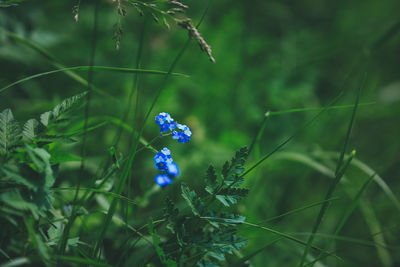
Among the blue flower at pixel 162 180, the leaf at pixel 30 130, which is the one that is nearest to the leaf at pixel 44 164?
the leaf at pixel 30 130

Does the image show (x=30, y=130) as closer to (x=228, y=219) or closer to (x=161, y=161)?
(x=161, y=161)

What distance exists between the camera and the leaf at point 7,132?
1163 mm

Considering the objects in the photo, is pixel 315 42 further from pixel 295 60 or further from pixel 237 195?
pixel 237 195

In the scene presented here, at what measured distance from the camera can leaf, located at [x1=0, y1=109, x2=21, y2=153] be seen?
1.16 meters

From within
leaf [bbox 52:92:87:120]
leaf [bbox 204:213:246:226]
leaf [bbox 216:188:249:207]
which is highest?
leaf [bbox 52:92:87:120]

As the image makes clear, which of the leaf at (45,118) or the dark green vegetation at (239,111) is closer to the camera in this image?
the leaf at (45,118)

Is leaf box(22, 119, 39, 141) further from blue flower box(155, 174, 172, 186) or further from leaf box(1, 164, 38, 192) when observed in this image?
blue flower box(155, 174, 172, 186)

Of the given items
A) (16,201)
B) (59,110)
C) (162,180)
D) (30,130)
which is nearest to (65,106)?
Result: (59,110)

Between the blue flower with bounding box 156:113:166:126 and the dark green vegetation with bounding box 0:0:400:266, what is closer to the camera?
the blue flower with bounding box 156:113:166:126

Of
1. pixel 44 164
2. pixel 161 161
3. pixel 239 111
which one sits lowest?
pixel 44 164

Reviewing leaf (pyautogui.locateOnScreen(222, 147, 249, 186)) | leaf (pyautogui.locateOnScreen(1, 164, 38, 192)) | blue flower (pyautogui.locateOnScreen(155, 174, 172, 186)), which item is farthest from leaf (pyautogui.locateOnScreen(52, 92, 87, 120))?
leaf (pyautogui.locateOnScreen(222, 147, 249, 186))

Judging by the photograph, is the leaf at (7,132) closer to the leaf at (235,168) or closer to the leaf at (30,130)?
the leaf at (30,130)

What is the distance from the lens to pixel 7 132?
1182 mm

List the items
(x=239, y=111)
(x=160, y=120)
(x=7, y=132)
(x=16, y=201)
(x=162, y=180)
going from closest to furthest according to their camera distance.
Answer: (x=16, y=201)
(x=7, y=132)
(x=160, y=120)
(x=162, y=180)
(x=239, y=111)
